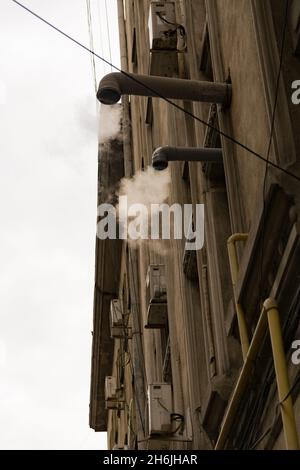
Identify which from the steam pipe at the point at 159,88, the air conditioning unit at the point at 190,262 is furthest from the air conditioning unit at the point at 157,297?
the steam pipe at the point at 159,88

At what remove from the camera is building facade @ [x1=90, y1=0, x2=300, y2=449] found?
7598 mm

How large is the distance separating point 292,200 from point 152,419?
7057 millimetres

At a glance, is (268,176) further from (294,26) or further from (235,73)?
(235,73)

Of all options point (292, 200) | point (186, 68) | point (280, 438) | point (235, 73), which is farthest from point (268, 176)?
point (186, 68)

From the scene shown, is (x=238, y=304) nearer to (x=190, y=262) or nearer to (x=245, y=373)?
(x=245, y=373)

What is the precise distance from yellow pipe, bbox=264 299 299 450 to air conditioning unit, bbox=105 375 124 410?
72.1 feet

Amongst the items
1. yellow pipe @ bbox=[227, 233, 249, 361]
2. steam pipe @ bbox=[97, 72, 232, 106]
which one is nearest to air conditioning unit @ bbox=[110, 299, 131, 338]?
steam pipe @ bbox=[97, 72, 232, 106]

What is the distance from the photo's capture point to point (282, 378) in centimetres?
713

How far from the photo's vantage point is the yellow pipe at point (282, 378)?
686 cm

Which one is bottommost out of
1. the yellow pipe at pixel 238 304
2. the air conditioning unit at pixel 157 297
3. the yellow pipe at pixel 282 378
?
the yellow pipe at pixel 282 378

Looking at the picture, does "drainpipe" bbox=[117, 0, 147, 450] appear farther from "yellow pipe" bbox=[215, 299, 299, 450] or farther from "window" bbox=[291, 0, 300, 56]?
"window" bbox=[291, 0, 300, 56]

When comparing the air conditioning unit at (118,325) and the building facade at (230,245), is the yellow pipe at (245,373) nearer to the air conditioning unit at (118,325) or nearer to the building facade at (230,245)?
the building facade at (230,245)

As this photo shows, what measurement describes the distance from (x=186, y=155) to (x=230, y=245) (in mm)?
2159

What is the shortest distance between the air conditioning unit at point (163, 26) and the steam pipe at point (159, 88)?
10.4 ft
